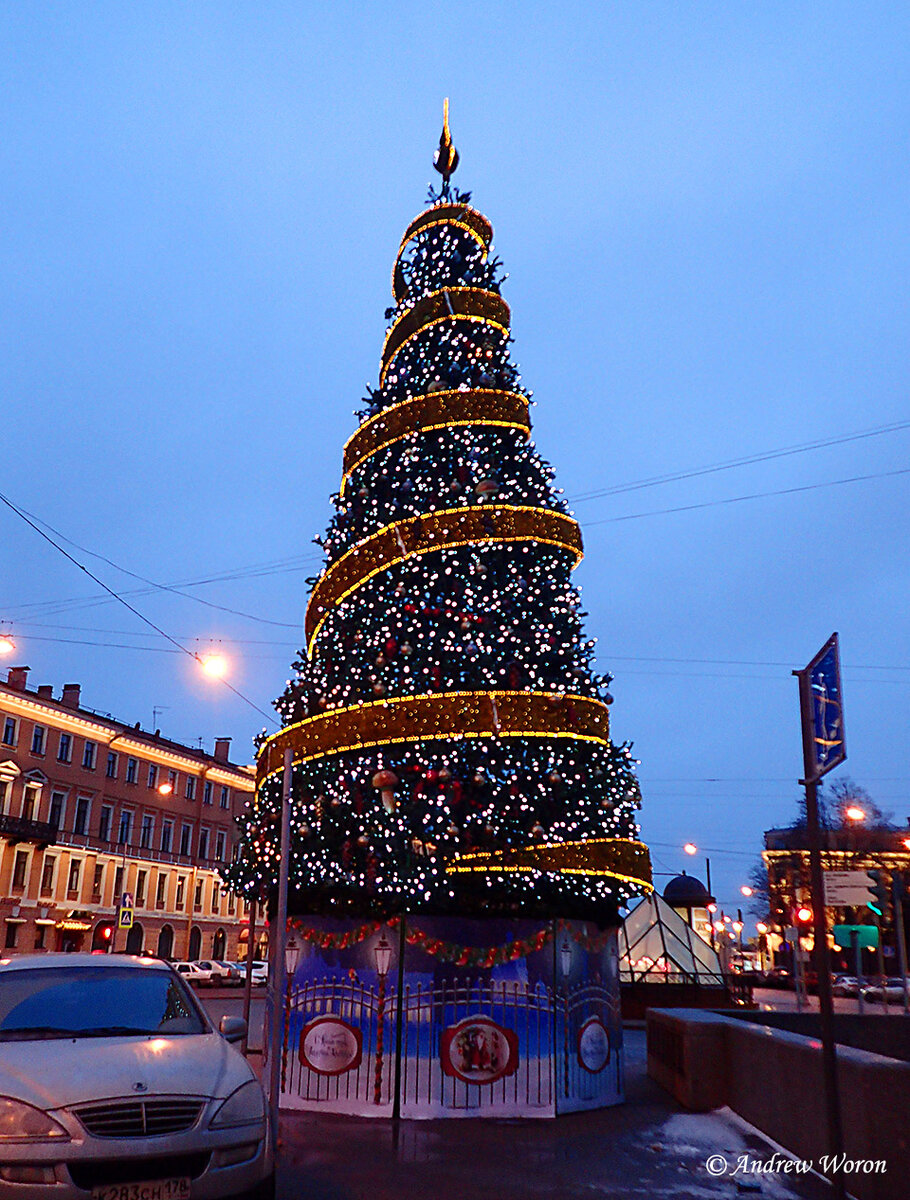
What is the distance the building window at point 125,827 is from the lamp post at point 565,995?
48914 mm

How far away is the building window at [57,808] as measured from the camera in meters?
50.8

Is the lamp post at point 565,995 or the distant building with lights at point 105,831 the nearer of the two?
the lamp post at point 565,995

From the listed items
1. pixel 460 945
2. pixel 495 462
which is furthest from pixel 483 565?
pixel 460 945

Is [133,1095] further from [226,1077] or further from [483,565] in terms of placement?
[483,565]

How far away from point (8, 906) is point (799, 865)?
1770 inches

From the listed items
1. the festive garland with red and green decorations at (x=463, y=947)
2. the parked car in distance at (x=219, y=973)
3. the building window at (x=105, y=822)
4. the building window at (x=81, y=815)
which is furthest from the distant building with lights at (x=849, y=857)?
the festive garland with red and green decorations at (x=463, y=947)

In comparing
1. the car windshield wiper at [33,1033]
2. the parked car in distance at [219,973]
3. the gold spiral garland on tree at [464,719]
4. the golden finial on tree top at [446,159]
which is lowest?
the parked car in distance at [219,973]

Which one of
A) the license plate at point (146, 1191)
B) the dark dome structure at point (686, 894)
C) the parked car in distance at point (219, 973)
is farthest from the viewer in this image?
the parked car in distance at point (219, 973)

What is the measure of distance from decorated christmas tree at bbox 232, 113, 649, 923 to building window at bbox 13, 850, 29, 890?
1590 inches

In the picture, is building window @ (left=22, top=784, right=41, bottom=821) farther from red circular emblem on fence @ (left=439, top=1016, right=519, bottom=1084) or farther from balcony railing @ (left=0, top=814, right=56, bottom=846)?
red circular emblem on fence @ (left=439, top=1016, right=519, bottom=1084)

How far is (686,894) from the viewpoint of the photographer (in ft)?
121

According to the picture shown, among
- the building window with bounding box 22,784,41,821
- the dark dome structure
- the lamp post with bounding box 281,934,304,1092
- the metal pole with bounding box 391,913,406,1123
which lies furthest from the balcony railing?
the metal pole with bounding box 391,913,406,1123

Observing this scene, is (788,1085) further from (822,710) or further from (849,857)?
(849,857)

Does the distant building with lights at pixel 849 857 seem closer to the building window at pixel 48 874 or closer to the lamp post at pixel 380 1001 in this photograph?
the building window at pixel 48 874
